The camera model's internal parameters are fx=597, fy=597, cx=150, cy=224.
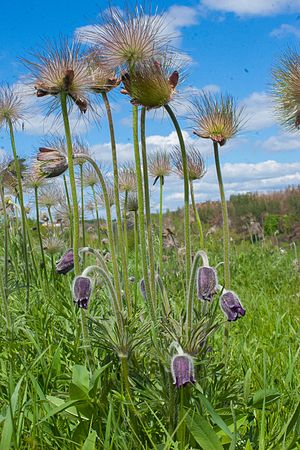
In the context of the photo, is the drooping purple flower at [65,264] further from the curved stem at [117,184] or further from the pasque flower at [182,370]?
the pasque flower at [182,370]

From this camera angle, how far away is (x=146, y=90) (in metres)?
2.23

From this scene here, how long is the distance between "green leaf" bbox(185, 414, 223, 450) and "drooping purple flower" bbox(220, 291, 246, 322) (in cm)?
38

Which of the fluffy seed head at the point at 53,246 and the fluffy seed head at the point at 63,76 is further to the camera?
the fluffy seed head at the point at 53,246

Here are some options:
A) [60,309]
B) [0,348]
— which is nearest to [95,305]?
[60,309]

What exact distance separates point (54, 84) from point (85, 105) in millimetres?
191

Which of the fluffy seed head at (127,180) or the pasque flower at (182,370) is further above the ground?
the fluffy seed head at (127,180)

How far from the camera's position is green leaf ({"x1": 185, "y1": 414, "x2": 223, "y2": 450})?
6.38 feet

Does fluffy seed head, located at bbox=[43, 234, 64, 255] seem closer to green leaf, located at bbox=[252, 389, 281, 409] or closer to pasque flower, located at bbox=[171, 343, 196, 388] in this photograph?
green leaf, located at bbox=[252, 389, 281, 409]

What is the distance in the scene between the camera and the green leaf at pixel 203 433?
194 centimetres

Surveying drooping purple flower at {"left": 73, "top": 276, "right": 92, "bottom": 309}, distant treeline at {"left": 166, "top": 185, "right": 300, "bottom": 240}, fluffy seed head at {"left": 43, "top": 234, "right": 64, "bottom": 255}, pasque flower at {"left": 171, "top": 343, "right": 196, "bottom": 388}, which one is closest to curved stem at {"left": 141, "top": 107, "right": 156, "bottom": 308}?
drooping purple flower at {"left": 73, "top": 276, "right": 92, "bottom": 309}

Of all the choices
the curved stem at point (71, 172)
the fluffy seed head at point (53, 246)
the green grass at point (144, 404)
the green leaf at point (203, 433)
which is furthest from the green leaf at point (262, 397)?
the fluffy seed head at point (53, 246)

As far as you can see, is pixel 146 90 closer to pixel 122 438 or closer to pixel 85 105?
pixel 85 105

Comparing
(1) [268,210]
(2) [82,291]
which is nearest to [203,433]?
(2) [82,291]

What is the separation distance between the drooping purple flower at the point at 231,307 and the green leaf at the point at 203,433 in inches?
14.8
